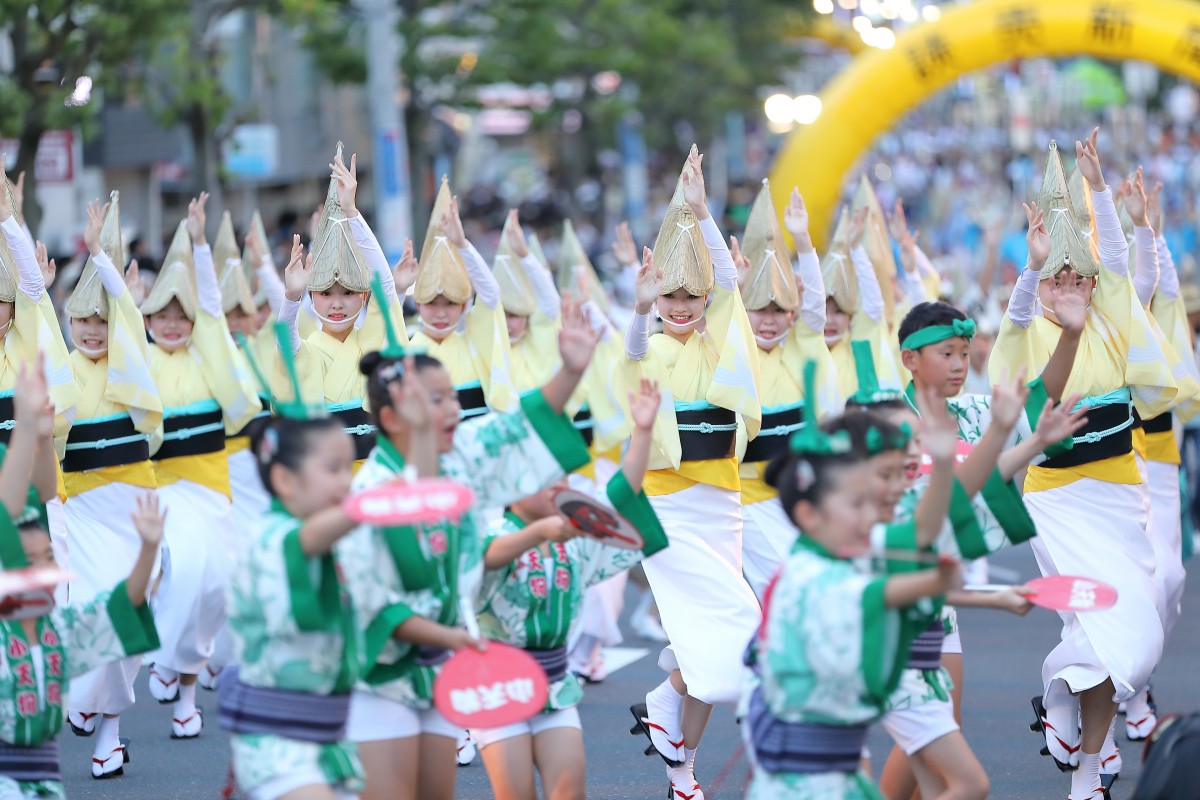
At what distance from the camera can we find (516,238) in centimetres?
872

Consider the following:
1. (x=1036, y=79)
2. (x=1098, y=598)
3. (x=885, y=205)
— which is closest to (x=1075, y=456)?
(x=1098, y=598)

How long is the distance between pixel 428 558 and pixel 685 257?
2866 mm

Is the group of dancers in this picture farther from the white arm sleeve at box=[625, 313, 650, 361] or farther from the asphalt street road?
the asphalt street road

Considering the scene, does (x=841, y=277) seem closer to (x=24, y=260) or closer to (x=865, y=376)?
(x=865, y=376)

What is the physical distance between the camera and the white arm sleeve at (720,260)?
708 cm

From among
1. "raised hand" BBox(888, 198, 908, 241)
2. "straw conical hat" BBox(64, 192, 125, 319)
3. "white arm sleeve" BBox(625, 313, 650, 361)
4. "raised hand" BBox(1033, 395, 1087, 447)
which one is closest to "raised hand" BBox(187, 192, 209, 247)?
"straw conical hat" BBox(64, 192, 125, 319)

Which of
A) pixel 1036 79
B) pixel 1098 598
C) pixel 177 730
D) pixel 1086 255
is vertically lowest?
pixel 177 730

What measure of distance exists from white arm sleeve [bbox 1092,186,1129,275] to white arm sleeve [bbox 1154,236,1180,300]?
1284mm

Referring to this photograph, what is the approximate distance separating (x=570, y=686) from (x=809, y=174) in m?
15.7

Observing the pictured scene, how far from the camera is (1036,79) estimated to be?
48.4 meters

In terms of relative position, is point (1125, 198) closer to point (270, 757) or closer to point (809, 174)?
point (270, 757)

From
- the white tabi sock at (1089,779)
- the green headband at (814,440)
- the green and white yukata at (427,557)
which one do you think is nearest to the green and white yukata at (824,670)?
the green headband at (814,440)

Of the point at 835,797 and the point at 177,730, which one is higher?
the point at 835,797

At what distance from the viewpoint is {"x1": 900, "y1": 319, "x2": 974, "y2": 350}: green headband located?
5816mm
